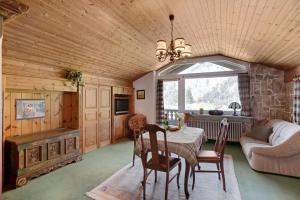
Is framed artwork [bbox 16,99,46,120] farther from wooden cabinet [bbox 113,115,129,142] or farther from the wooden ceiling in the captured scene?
wooden cabinet [bbox 113,115,129,142]

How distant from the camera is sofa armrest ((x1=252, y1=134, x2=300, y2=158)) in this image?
9.55 feet

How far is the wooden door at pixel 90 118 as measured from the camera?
451 cm

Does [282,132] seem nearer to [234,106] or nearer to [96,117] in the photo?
[234,106]

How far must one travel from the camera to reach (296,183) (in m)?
2.79

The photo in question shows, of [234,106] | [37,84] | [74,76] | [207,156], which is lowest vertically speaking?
[207,156]

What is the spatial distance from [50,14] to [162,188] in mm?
2921

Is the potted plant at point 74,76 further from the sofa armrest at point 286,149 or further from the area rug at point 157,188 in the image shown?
the sofa armrest at point 286,149

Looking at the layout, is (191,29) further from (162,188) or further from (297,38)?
(162,188)

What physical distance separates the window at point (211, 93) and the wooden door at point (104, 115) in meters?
2.55

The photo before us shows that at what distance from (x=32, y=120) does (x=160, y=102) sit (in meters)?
3.71

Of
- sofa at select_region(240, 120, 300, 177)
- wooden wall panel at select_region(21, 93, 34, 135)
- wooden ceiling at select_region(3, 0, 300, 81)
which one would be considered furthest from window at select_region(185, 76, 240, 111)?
wooden wall panel at select_region(21, 93, 34, 135)

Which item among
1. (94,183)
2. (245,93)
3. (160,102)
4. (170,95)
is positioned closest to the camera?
(94,183)

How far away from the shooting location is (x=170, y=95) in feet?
20.2

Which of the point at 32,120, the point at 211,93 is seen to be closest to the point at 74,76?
the point at 32,120
